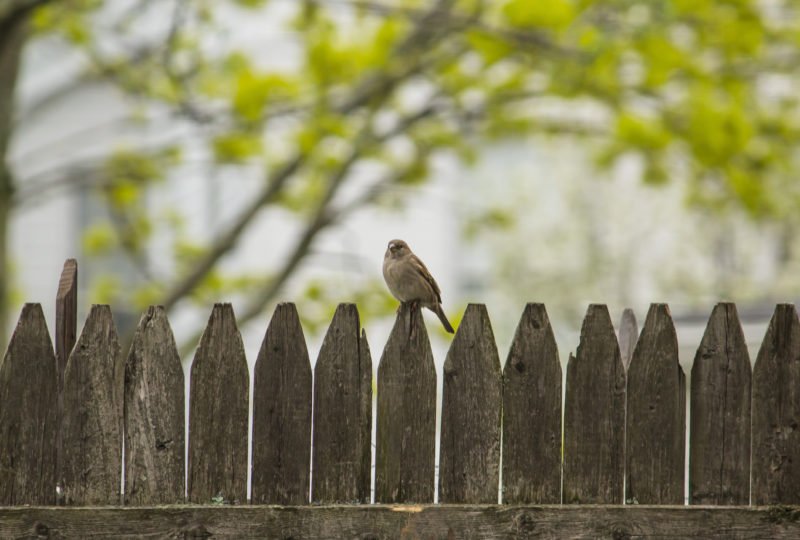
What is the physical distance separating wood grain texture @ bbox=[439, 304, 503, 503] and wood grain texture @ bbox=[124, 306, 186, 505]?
2.40ft

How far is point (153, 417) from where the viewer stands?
297 cm

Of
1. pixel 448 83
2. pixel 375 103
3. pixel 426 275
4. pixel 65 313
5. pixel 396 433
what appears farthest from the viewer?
pixel 448 83

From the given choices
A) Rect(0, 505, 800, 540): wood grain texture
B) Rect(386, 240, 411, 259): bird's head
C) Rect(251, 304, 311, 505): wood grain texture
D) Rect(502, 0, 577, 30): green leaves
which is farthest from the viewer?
Rect(502, 0, 577, 30): green leaves

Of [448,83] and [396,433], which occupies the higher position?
[448,83]

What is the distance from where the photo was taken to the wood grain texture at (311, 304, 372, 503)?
3.02 m

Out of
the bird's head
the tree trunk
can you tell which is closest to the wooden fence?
the bird's head

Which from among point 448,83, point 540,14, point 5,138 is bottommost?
point 5,138

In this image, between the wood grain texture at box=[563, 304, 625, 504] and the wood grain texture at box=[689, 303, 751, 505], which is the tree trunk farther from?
the wood grain texture at box=[689, 303, 751, 505]

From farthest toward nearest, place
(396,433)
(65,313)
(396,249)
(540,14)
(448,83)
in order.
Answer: (448,83)
(540,14)
(396,249)
(396,433)
(65,313)

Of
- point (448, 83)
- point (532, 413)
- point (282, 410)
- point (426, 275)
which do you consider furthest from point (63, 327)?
point (448, 83)

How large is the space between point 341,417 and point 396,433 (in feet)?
0.53

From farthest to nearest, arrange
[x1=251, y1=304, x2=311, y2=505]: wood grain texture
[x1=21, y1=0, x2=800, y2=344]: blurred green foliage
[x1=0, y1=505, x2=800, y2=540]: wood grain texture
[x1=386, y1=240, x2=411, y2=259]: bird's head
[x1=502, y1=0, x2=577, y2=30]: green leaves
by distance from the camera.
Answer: [x1=21, y1=0, x2=800, y2=344]: blurred green foliage → [x1=502, y1=0, x2=577, y2=30]: green leaves → [x1=386, y1=240, x2=411, y2=259]: bird's head → [x1=251, y1=304, x2=311, y2=505]: wood grain texture → [x1=0, y1=505, x2=800, y2=540]: wood grain texture

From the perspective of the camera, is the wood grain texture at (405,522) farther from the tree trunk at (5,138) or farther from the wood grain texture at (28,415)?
the tree trunk at (5,138)

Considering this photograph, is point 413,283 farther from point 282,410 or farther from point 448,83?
point 448,83
